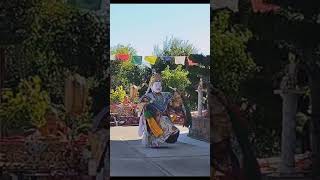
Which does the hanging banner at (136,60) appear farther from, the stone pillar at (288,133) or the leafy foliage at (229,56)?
the stone pillar at (288,133)

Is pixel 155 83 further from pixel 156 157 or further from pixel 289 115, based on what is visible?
pixel 289 115

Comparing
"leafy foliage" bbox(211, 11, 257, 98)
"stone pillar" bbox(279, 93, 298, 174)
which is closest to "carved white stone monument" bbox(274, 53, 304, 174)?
"stone pillar" bbox(279, 93, 298, 174)

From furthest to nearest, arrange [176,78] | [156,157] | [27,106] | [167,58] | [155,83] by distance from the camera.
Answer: [167,58] → [176,78] → [155,83] → [156,157] → [27,106]

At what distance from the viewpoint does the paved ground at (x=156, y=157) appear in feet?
23.7

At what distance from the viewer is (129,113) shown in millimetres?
10914

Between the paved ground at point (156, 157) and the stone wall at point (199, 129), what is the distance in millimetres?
114

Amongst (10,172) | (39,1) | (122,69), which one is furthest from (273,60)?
(122,69)

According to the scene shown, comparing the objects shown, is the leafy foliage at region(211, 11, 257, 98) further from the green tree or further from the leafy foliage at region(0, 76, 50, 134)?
the green tree

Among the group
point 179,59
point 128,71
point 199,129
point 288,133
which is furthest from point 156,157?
point 288,133

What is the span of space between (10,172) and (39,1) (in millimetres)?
1630

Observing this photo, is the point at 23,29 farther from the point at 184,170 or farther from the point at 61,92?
the point at 184,170

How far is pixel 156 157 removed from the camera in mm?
9000

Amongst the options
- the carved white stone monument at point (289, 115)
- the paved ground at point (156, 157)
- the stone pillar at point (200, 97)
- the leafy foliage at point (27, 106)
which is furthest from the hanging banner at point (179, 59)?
the leafy foliage at point (27, 106)

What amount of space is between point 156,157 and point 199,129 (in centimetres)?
165
